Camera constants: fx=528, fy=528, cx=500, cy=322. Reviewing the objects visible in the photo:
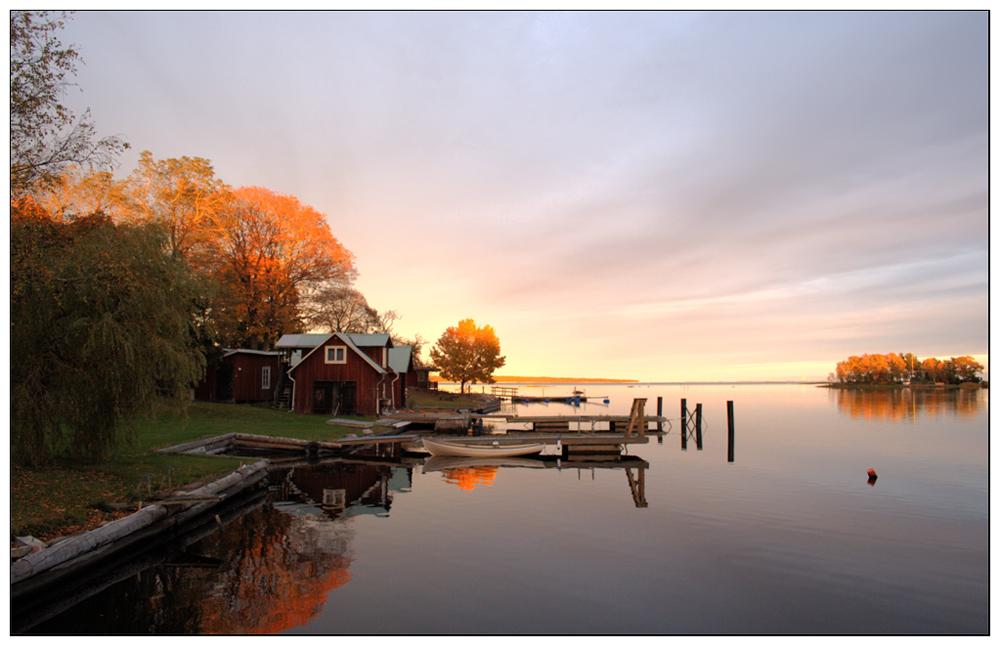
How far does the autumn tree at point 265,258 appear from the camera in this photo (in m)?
44.1

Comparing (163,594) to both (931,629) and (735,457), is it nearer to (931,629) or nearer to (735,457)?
(931,629)

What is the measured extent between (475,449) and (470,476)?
488cm

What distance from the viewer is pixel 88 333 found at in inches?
600

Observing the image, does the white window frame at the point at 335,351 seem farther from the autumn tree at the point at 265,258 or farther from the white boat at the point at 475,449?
the white boat at the point at 475,449

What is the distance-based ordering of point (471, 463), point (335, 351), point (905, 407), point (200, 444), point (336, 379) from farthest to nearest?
point (905, 407), point (335, 351), point (336, 379), point (471, 463), point (200, 444)

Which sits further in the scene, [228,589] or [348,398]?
[348,398]

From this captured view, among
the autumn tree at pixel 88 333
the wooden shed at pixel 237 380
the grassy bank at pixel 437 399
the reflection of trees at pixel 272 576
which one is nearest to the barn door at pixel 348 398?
the wooden shed at pixel 237 380

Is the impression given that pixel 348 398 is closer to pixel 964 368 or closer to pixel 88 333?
pixel 88 333

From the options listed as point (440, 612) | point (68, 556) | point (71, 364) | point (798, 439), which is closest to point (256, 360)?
point (71, 364)

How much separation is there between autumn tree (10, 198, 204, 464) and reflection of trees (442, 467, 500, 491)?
39.7ft

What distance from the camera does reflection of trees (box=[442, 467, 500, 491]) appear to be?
23.9 m

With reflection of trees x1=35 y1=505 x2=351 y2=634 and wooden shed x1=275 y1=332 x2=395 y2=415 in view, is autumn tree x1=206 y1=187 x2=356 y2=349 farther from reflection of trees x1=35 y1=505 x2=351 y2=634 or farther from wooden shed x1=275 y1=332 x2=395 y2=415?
reflection of trees x1=35 y1=505 x2=351 y2=634

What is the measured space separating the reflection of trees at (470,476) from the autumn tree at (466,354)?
6988cm

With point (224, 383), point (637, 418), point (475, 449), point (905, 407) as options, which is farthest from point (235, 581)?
point (905, 407)
